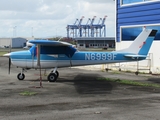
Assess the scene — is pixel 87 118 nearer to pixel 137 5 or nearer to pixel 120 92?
pixel 120 92

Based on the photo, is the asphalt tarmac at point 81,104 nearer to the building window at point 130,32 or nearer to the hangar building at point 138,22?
the hangar building at point 138,22

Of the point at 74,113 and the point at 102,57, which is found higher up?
the point at 102,57

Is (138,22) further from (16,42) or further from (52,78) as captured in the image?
A: (16,42)

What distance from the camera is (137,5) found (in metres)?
20.5

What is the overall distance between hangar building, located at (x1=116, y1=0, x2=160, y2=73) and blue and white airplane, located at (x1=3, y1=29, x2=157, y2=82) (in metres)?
3.27

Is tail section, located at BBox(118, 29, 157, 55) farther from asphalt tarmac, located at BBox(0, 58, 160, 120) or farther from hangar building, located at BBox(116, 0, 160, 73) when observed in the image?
asphalt tarmac, located at BBox(0, 58, 160, 120)

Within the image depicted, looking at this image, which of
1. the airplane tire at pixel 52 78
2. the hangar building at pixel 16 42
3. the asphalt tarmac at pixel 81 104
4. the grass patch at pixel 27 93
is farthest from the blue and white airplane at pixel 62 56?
the hangar building at pixel 16 42

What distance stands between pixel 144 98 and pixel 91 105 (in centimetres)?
240

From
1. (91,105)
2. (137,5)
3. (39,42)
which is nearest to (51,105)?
(91,105)

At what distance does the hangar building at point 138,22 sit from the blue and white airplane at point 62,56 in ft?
10.7

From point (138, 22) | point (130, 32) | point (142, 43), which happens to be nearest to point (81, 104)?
point (142, 43)

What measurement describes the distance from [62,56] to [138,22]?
7.41 meters

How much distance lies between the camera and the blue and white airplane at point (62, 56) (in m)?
15.7

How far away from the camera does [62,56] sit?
15945mm
